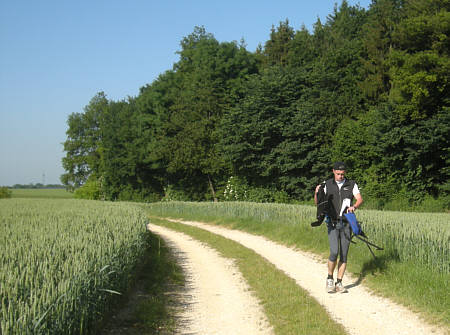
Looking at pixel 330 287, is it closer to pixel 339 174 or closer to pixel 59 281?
pixel 339 174

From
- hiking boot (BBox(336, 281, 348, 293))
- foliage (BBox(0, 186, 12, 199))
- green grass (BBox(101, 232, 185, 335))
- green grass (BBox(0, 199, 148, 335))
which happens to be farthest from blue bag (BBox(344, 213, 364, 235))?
foliage (BBox(0, 186, 12, 199))

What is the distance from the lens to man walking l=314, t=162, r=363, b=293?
352 inches

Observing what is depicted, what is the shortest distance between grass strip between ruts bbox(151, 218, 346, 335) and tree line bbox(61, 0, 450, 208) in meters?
19.5

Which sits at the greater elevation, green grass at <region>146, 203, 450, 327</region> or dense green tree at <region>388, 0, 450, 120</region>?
dense green tree at <region>388, 0, 450, 120</region>

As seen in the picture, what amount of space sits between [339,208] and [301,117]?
95.0 ft

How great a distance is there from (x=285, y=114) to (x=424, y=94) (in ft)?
44.3

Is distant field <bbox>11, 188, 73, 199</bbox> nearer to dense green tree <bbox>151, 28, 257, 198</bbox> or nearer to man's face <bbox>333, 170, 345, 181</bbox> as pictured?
dense green tree <bbox>151, 28, 257, 198</bbox>

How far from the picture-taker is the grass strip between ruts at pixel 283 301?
22.7 ft

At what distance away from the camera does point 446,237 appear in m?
9.09

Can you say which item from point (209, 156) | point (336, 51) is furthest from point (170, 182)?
point (336, 51)

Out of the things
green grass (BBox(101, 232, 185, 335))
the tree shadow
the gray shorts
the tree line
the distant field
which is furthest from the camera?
the distant field

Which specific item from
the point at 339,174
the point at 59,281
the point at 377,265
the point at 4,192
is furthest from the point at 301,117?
the point at 4,192

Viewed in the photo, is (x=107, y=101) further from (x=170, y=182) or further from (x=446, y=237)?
(x=446, y=237)

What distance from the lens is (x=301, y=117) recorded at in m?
37.2
